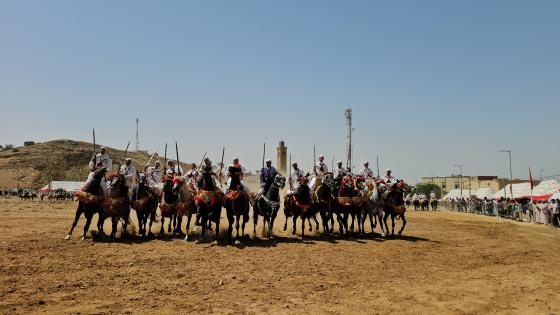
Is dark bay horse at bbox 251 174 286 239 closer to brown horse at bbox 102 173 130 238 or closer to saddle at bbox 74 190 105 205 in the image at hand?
brown horse at bbox 102 173 130 238

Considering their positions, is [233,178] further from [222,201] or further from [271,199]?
[271,199]

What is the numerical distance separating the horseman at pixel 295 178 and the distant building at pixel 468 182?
119m

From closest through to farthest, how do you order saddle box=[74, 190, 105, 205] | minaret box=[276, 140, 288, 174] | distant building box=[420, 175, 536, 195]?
saddle box=[74, 190, 105, 205] < minaret box=[276, 140, 288, 174] < distant building box=[420, 175, 536, 195]

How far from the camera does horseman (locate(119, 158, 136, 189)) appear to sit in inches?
639

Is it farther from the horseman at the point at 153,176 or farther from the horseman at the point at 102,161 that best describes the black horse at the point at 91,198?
the horseman at the point at 153,176

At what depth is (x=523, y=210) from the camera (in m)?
37.4

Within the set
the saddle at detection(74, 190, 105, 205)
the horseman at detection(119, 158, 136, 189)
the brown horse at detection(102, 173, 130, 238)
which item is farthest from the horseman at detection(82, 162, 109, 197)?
the horseman at detection(119, 158, 136, 189)

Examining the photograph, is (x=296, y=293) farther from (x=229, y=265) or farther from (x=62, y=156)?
(x=62, y=156)

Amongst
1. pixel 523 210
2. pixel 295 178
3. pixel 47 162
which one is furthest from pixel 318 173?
pixel 47 162

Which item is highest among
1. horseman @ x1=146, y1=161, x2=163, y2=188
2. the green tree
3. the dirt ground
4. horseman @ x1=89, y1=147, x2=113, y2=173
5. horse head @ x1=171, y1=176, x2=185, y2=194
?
the green tree

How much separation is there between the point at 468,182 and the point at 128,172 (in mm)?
141468

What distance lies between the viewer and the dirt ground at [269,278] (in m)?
8.05

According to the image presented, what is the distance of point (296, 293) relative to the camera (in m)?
8.95

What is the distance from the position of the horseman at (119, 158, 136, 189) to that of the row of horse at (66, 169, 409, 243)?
31cm
